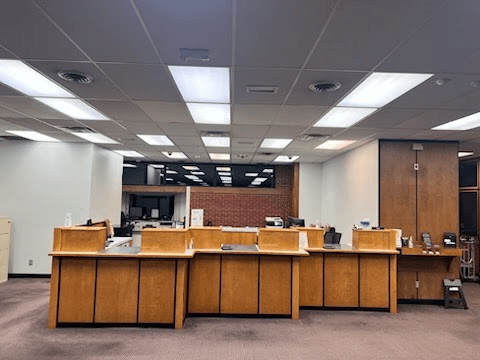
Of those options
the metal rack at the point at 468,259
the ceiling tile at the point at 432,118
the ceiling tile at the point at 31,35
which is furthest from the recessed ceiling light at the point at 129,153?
the metal rack at the point at 468,259

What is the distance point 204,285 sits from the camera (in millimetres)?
5004

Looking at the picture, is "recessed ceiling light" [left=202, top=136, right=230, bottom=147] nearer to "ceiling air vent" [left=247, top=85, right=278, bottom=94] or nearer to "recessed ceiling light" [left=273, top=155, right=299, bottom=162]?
"recessed ceiling light" [left=273, top=155, right=299, bottom=162]

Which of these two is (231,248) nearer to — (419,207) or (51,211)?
(419,207)

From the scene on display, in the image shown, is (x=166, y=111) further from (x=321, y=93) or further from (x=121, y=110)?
(x=321, y=93)

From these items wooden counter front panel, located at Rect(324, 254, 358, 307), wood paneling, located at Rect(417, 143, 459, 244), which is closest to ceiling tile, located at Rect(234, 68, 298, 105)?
wooden counter front panel, located at Rect(324, 254, 358, 307)

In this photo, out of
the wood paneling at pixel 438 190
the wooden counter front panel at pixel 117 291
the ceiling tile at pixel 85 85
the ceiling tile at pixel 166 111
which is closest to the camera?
the ceiling tile at pixel 85 85

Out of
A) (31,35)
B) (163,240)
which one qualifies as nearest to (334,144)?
(163,240)

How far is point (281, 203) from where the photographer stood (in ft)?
36.8

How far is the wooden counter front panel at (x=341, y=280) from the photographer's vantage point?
5457mm

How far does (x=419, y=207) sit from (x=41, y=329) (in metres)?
6.21

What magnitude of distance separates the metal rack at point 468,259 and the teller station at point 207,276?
385cm

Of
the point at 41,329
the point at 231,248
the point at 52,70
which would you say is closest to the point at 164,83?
the point at 52,70

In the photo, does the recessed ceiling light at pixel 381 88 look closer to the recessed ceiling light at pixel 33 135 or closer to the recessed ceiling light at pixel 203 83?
the recessed ceiling light at pixel 203 83

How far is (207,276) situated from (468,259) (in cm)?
656
